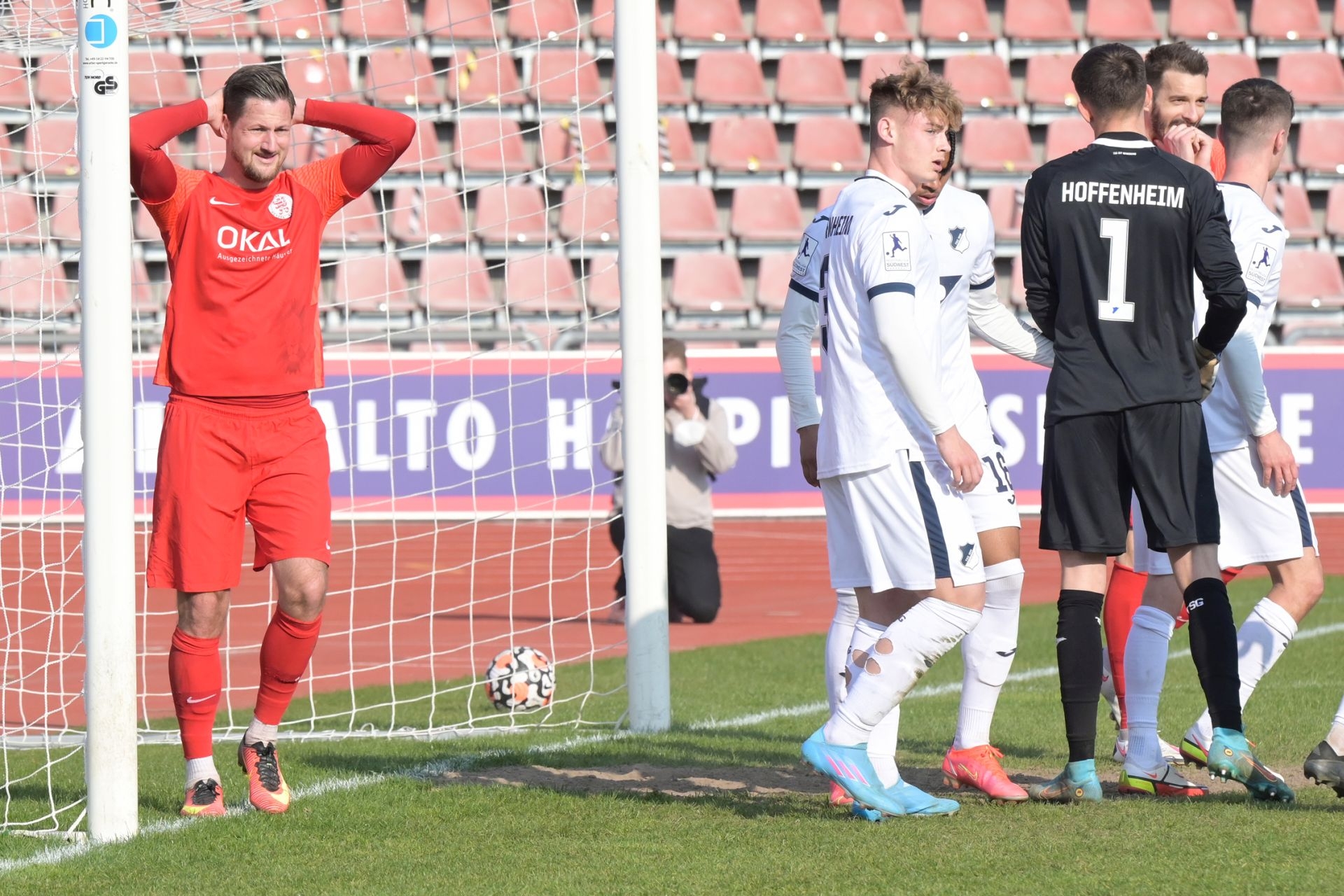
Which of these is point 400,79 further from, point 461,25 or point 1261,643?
point 1261,643

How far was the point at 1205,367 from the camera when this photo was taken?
15.2 feet

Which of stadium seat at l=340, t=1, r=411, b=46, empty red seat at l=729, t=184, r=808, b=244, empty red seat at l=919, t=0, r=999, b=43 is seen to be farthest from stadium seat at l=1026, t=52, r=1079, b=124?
stadium seat at l=340, t=1, r=411, b=46

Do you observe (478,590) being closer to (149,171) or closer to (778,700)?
(778,700)

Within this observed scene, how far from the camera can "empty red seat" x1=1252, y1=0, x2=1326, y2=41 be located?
57.8ft

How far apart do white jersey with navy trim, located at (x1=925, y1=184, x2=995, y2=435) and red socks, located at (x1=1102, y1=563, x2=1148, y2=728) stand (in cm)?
135

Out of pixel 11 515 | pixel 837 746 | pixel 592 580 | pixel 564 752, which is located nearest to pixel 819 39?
pixel 592 580

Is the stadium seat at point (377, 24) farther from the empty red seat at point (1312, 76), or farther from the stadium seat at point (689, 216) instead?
the empty red seat at point (1312, 76)

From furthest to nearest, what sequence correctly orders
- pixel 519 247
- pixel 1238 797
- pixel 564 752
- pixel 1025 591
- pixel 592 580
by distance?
pixel 519 247, pixel 592 580, pixel 1025 591, pixel 564 752, pixel 1238 797

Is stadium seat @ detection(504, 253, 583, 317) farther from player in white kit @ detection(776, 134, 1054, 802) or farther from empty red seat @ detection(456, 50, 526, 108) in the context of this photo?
player in white kit @ detection(776, 134, 1054, 802)

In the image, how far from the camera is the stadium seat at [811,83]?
16953 millimetres

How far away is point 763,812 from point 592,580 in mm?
7353

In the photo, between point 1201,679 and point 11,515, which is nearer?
point 1201,679

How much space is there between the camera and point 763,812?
4.67 meters

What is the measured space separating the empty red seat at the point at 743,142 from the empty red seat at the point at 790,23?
120 cm
